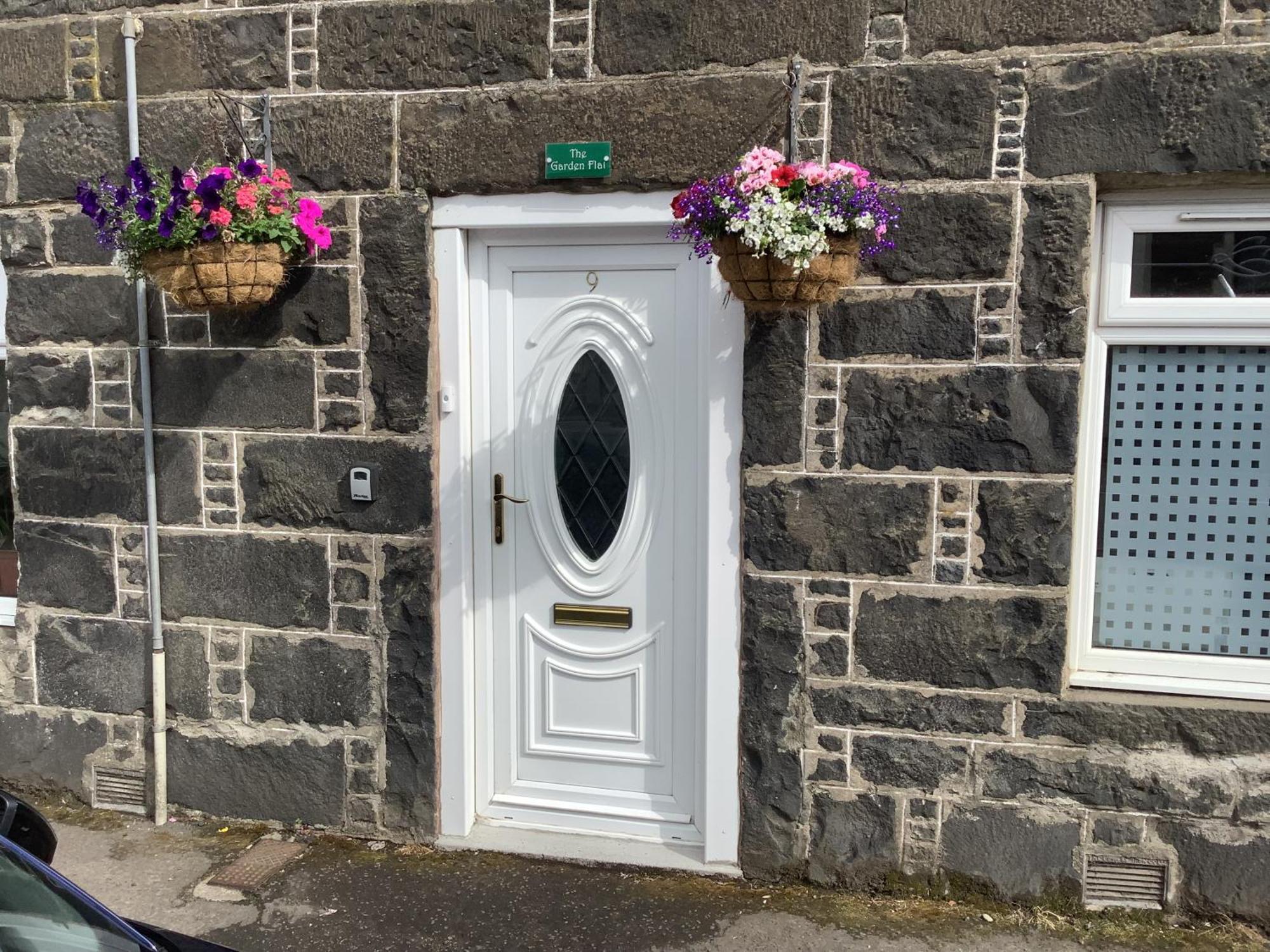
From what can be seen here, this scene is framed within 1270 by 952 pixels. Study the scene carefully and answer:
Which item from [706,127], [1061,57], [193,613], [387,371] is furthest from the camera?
[193,613]

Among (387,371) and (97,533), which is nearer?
(387,371)

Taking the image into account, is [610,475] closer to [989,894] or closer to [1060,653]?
[1060,653]

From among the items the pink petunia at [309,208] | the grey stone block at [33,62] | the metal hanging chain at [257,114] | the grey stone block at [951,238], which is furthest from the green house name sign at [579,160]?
the grey stone block at [33,62]

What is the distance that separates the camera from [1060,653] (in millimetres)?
3936

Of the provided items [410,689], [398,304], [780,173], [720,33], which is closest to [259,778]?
[410,689]

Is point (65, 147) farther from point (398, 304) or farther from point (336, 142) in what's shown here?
point (398, 304)

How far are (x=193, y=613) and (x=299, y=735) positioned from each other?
68 cm

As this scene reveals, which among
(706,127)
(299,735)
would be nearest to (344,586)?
(299,735)

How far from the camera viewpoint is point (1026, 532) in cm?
392

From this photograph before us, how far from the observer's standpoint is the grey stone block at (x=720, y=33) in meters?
3.91

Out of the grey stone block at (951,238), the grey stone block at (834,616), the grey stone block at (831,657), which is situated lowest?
the grey stone block at (831,657)

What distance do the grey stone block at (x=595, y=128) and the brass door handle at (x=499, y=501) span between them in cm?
113

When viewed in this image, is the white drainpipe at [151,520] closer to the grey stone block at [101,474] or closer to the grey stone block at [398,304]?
the grey stone block at [101,474]

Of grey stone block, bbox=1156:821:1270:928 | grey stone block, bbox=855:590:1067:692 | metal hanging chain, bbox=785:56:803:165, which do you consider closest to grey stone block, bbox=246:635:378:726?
grey stone block, bbox=855:590:1067:692
